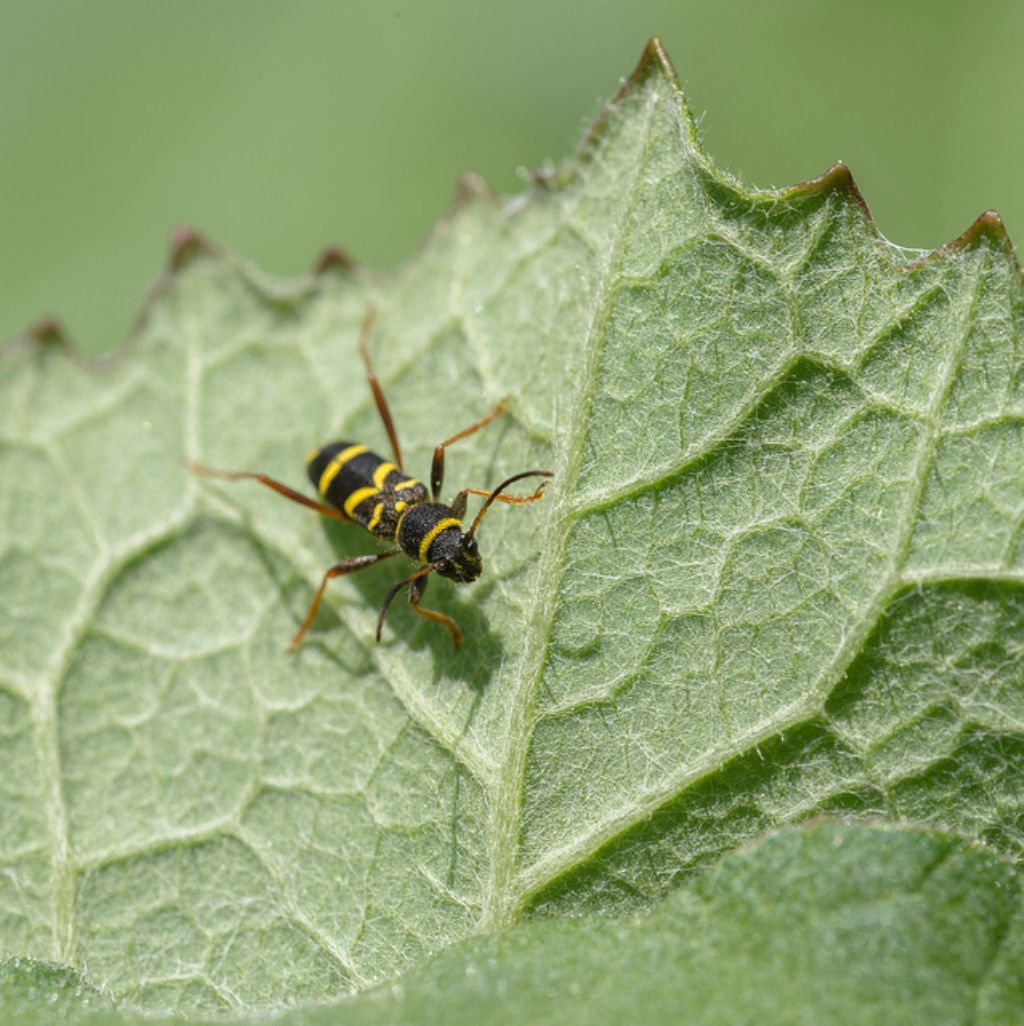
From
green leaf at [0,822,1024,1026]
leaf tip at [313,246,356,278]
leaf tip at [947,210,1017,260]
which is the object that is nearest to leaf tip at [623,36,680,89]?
leaf tip at [947,210,1017,260]

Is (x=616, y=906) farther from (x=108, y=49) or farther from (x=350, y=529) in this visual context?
(x=108, y=49)

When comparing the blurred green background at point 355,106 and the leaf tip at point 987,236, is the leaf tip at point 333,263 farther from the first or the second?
the leaf tip at point 987,236

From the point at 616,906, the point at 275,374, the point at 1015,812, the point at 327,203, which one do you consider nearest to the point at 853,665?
the point at 1015,812

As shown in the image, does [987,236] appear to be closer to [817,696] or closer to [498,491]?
[817,696]

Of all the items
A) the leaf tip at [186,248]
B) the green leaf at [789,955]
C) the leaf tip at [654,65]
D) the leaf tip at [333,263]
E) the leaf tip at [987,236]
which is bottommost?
the green leaf at [789,955]

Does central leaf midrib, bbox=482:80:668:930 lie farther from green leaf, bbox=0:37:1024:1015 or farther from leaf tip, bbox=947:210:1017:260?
leaf tip, bbox=947:210:1017:260

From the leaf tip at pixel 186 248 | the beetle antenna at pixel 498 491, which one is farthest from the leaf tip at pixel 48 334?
the beetle antenna at pixel 498 491
